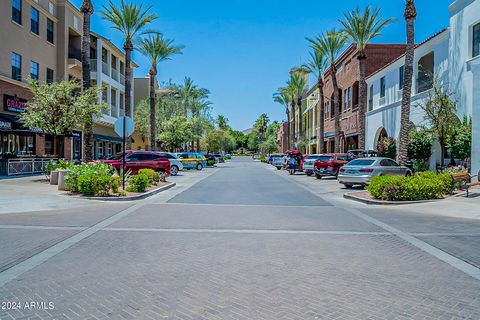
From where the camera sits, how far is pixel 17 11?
92.5ft

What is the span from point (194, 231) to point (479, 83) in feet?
47.4

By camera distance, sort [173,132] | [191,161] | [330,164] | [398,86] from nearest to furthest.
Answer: [330,164], [398,86], [191,161], [173,132]

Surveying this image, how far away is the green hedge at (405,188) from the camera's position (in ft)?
49.1

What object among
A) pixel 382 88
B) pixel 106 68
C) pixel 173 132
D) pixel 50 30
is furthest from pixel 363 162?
pixel 173 132

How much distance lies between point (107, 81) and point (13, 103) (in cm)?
1521

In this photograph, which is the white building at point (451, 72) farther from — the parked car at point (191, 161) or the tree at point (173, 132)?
the tree at point (173, 132)

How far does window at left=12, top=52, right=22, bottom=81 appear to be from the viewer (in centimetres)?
2780

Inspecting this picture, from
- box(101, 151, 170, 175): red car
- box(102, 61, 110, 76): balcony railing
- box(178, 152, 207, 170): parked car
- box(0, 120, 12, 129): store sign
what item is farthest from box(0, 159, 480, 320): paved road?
box(102, 61, 110, 76): balcony railing

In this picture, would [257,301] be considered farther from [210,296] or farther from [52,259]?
[52,259]

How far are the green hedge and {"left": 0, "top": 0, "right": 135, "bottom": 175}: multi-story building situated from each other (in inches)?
654

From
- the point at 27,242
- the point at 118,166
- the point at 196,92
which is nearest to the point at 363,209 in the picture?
the point at 27,242

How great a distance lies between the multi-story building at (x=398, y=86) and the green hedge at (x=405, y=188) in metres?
7.61

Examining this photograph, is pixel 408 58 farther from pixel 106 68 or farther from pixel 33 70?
pixel 106 68

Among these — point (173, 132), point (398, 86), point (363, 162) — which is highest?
point (398, 86)
